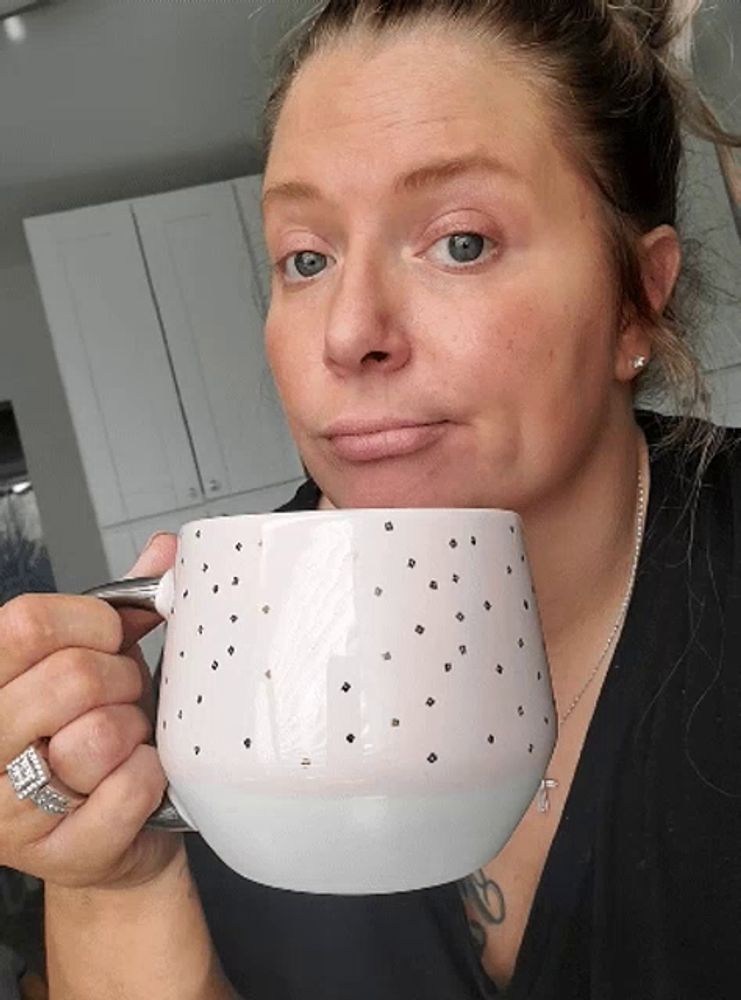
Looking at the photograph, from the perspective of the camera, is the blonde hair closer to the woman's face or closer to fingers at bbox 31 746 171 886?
the woman's face

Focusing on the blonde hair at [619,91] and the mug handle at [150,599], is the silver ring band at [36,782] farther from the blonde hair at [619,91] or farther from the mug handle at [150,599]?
the blonde hair at [619,91]

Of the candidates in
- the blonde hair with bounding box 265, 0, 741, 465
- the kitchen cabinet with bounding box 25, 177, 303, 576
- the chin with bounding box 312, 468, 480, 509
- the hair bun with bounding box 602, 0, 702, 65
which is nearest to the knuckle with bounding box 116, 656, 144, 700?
the chin with bounding box 312, 468, 480, 509

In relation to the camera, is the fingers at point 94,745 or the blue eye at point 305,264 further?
the blue eye at point 305,264

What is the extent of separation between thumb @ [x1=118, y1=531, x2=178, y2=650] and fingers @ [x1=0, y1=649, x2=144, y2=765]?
0.08 ft

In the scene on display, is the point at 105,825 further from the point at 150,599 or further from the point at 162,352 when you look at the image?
the point at 162,352

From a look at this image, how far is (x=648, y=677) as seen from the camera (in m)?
0.65

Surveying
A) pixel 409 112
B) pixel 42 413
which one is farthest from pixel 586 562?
pixel 42 413

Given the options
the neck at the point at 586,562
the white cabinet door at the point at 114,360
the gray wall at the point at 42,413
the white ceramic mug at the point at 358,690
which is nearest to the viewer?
the white ceramic mug at the point at 358,690

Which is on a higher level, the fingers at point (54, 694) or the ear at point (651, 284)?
the ear at point (651, 284)

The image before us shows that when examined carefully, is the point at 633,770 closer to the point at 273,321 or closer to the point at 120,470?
the point at 273,321

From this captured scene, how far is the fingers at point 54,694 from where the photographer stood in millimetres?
444

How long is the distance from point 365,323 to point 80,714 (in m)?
0.21

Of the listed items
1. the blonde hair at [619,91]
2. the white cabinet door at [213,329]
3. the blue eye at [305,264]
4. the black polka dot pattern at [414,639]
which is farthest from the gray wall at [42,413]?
the black polka dot pattern at [414,639]

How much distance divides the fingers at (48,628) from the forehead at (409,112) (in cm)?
24
